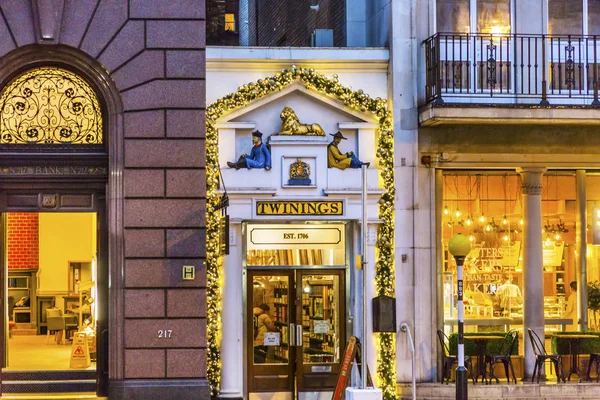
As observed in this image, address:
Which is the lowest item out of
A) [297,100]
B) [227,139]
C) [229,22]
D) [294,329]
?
[294,329]

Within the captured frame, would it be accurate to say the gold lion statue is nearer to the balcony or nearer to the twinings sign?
the twinings sign

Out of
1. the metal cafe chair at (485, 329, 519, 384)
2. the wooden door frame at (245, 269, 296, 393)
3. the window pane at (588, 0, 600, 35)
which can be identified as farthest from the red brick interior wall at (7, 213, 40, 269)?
the window pane at (588, 0, 600, 35)

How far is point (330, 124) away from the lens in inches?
779

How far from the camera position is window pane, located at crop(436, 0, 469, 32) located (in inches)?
789

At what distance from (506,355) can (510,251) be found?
1922mm

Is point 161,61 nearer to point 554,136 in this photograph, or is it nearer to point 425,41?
point 425,41

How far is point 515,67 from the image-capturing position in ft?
64.6

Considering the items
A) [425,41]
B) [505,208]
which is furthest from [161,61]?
[505,208]

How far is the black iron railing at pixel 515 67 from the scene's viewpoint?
64.1 feet

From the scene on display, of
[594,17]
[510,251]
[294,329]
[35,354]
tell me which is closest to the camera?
[35,354]

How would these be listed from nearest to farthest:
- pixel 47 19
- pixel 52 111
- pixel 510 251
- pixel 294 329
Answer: pixel 47 19 < pixel 52 111 < pixel 294 329 < pixel 510 251

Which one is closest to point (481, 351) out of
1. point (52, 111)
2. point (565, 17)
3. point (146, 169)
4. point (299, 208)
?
point (299, 208)

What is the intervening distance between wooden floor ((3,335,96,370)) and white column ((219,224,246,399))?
107 inches

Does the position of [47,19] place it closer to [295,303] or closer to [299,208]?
[299,208]
